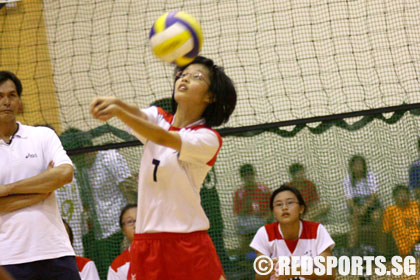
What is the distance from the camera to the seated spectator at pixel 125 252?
5.09 metres

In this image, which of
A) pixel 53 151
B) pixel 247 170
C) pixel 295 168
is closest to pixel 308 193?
pixel 295 168

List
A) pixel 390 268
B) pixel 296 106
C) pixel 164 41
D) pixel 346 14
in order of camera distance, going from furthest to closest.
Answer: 1. pixel 346 14
2. pixel 296 106
3. pixel 390 268
4. pixel 164 41

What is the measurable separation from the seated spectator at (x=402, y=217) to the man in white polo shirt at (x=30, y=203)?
3.10 m

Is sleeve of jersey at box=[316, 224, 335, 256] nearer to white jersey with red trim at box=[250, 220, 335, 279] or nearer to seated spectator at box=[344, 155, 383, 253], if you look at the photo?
white jersey with red trim at box=[250, 220, 335, 279]

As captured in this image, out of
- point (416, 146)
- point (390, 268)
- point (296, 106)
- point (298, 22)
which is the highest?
point (298, 22)

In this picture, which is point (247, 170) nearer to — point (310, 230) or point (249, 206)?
point (249, 206)

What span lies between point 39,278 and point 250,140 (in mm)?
2800

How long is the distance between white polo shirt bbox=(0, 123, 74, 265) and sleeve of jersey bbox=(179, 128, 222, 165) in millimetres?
1006

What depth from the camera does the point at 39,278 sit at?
3225mm

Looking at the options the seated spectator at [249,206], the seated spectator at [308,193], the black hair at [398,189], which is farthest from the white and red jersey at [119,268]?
the black hair at [398,189]

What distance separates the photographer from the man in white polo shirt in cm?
323

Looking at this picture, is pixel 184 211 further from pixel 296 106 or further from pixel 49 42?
pixel 49 42

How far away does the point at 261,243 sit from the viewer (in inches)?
196

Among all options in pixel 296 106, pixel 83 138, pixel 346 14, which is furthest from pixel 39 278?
pixel 346 14
